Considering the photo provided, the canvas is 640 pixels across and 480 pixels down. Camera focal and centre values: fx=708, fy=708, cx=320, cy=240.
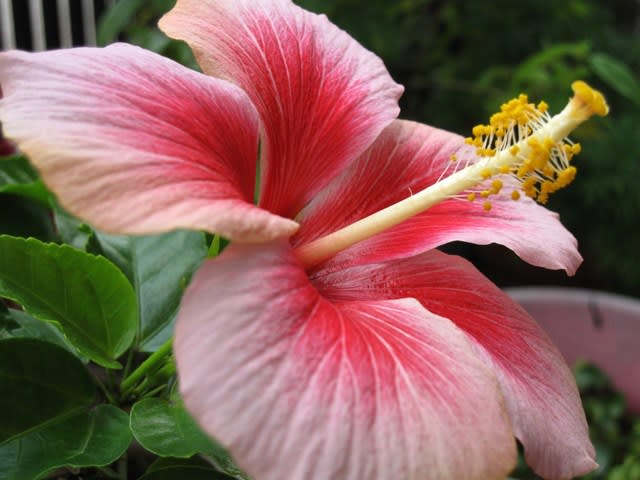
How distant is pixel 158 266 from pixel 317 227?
0.19 metres

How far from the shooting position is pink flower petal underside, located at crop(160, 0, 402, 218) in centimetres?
56

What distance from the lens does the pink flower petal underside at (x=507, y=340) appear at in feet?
1.67

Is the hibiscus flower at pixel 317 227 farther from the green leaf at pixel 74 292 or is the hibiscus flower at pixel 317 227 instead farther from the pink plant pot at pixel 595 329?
the pink plant pot at pixel 595 329

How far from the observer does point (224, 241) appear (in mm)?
630

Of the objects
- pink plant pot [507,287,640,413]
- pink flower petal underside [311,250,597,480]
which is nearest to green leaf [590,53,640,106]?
pink plant pot [507,287,640,413]

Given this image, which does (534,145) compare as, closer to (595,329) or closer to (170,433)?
(170,433)

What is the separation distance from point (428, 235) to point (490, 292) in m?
0.07

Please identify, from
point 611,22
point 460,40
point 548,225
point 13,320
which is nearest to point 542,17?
point 460,40

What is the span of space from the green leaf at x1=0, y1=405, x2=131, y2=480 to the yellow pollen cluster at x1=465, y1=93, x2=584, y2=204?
0.33 m

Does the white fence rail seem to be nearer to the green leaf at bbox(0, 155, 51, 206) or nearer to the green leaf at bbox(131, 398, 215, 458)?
the green leaf at bbox(0, 155, 51, 206)

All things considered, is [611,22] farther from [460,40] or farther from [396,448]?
[396,448]

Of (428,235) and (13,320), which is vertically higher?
(428,235)

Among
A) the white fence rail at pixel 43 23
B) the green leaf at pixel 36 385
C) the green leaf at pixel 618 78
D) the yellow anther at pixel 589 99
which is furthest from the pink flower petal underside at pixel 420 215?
the white fence rail at pixel 43 23

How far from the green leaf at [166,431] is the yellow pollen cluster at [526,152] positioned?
0.27 m
